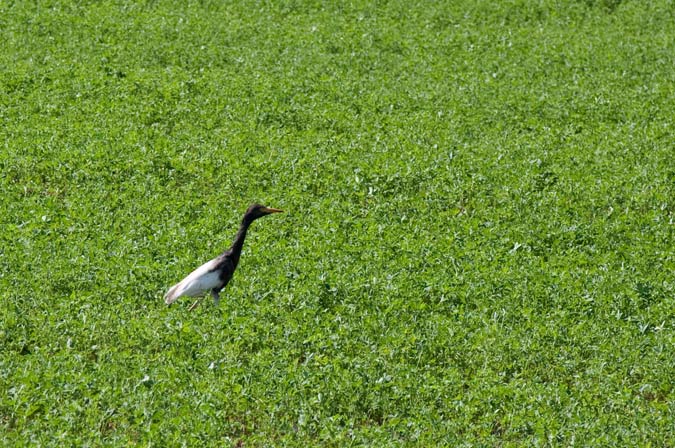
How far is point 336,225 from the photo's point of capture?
42.3 feet

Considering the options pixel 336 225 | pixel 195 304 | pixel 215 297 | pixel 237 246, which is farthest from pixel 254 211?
pixel 336 225

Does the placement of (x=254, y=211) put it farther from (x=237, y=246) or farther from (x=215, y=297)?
(x=215, y=297)

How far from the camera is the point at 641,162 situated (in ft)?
51.2

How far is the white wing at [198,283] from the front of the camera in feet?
34.0

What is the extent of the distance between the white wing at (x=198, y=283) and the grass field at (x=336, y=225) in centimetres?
23

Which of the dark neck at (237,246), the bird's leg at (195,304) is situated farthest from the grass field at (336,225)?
the dark neck at (237,246)

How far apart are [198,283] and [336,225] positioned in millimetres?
2902

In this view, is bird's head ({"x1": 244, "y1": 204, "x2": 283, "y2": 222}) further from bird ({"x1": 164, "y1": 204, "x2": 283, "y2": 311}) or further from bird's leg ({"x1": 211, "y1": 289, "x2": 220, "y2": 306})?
bird's leg ({"x1": 211, "y1": 289, "x2": 220, "y2": 306})

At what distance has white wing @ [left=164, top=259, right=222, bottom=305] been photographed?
1038 centimetres

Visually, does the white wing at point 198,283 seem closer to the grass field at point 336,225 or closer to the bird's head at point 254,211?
the grass field at point 336,225

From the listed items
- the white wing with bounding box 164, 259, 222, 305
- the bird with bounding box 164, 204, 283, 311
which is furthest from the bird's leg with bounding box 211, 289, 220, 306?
the white wing with bounding box 164, 259, 222, 305

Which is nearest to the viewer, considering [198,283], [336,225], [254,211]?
[198,283]

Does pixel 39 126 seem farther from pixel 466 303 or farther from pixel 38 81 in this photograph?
pixel 466 303

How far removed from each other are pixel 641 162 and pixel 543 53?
15.7 ft
